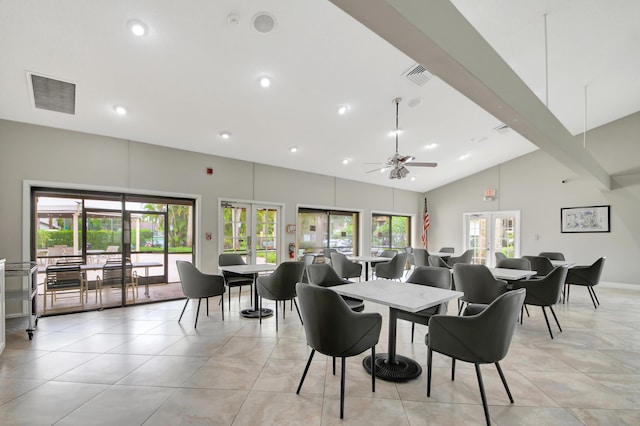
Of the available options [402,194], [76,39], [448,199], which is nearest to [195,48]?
[76,39]

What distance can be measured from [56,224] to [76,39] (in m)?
3.34

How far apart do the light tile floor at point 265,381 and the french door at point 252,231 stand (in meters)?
2.35

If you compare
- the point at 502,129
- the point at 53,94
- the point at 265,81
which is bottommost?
the point at 53,94

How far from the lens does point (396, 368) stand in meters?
2.70

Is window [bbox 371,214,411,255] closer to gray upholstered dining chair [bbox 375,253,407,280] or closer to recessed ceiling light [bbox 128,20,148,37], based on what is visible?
gray upholstered dining chair [bbox 375,253,407,280]

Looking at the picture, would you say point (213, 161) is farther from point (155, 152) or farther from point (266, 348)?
point (266, 348)

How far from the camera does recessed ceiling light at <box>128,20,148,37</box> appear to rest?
8.78ft

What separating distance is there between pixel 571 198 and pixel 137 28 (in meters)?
9.52

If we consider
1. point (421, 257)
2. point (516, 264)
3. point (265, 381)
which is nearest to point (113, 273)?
point (265, 381)

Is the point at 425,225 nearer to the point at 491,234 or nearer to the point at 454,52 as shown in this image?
the point at 491,234

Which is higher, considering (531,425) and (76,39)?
(76,39)

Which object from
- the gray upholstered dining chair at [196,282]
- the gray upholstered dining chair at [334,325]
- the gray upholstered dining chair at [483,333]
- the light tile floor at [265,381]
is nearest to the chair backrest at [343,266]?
the light tile floor at [265,381]

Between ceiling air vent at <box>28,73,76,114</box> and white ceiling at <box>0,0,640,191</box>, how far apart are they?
87 millimetres

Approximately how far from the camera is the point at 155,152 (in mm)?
5090
